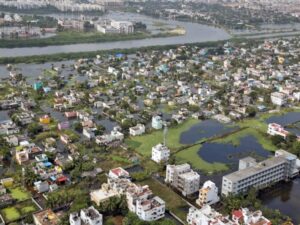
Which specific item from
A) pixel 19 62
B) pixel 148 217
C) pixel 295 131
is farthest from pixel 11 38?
pixel 148 217

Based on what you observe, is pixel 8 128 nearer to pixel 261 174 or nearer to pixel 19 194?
pixel 19 194

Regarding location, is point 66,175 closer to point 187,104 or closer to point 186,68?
→ point 187,104

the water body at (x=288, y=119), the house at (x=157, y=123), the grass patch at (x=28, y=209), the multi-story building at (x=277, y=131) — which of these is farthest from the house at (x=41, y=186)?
the water body at (x=288, y=119)

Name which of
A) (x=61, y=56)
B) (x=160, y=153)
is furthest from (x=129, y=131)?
(x=61, y=56)

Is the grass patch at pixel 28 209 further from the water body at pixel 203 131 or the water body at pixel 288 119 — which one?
the water body at pixel 288 119

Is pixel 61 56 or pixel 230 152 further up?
pixel 61 56

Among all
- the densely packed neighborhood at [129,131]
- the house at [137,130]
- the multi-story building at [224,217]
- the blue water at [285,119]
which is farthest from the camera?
the blue water at [285,119]
